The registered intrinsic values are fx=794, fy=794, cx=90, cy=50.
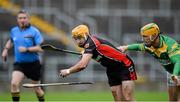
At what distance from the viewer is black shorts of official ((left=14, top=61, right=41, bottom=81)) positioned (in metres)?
16.2

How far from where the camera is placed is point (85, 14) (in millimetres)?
24391

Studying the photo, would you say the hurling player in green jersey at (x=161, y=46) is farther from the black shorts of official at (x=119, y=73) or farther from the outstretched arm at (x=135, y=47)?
the black shorts of official at (x=119, y=73)

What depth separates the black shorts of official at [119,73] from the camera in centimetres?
1334

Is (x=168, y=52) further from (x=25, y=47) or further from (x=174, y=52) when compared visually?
(x=25, y=47)

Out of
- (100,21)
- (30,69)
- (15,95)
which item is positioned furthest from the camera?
(100,21)

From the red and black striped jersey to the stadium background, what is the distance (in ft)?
34.2

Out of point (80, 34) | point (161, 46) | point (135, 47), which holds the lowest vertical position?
point (135, 47)

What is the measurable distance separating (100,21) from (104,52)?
1153cm

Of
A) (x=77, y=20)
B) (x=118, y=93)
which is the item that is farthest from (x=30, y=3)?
(x=118, y=93)

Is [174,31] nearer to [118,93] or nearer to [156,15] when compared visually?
[156,15]

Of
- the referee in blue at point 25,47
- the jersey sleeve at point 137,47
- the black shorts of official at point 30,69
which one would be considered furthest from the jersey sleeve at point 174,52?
the black shorts of official at point 30,69

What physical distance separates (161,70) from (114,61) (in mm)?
10892

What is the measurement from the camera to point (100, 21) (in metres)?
24.5

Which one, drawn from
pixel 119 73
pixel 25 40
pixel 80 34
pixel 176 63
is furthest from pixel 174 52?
pixel 25 40
